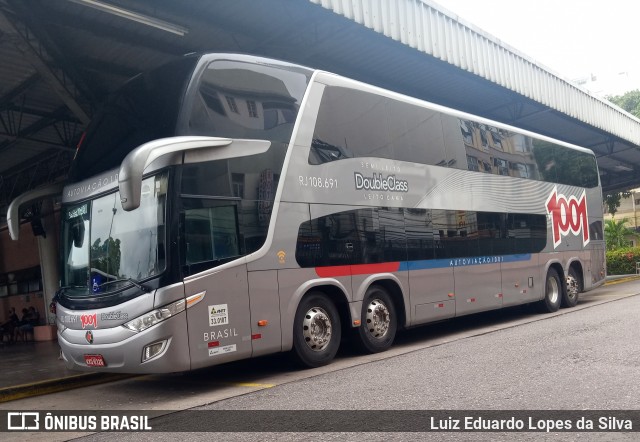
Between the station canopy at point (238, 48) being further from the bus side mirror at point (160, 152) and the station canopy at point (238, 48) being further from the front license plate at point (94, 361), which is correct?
the front license plate at point (94, 361)

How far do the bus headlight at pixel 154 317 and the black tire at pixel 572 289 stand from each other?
36.9 ft

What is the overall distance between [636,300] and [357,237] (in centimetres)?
938

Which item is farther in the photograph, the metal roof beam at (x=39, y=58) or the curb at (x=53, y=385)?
the metal roof beam at (x=39, y=58)

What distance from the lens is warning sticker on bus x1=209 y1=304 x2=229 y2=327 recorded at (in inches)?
297

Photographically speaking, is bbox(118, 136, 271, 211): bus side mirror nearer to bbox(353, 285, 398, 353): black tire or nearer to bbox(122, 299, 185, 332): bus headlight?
bbox(122, 299, 185, 332): bus headlight

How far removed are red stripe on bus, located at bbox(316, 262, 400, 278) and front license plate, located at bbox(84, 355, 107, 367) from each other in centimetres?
304

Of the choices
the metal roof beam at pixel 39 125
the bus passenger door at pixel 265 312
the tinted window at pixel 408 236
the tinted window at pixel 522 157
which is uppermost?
the metal roof beam at pixel 39 125

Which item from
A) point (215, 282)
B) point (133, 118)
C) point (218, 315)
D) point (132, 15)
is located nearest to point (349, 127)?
point (133, 118)

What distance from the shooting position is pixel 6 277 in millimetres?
26578

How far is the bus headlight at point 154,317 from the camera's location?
7.11 meters

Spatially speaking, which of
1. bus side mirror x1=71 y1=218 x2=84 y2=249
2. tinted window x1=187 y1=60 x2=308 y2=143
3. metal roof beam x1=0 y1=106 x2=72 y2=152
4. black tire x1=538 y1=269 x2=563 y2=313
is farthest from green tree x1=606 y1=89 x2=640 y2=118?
bus side mirror x1=71 y1=218 x2=84 y2=249

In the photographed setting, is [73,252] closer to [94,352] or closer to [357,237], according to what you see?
[94,352]

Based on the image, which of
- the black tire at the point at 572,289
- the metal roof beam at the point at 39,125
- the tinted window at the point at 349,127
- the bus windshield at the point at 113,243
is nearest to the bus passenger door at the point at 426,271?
the tinted window at the point at 349,127

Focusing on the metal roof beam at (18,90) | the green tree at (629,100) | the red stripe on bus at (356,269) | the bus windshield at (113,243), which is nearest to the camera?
the bus windshield at (113,243)
